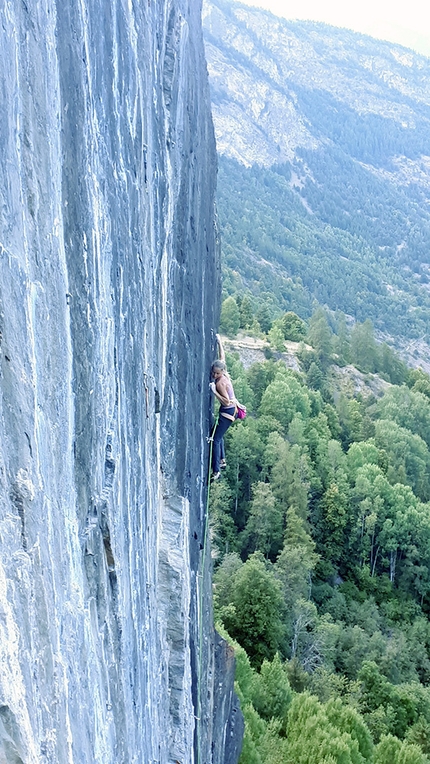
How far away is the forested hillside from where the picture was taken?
17.7 m

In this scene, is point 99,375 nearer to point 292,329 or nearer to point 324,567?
point 324,567

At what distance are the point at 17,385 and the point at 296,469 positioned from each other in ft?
94.5

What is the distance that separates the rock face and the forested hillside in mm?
9141

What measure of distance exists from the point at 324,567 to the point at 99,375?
28.6 metres

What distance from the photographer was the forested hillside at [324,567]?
1772 cm

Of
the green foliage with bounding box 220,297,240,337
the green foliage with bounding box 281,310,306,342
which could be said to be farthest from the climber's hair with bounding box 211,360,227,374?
the green foliage with bounding box 281,310,306,342

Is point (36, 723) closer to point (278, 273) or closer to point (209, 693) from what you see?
point (209, 693)

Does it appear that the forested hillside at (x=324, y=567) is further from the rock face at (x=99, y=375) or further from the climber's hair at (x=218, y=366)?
the climber's hair at (x=218, y=366)

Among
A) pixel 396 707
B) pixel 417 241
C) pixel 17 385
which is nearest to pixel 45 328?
pixel 17 385

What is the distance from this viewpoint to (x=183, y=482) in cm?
875

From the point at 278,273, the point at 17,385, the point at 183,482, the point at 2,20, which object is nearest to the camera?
the point at 2,20

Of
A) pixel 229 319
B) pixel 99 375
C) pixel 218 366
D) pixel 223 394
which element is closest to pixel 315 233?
pixel 229 319

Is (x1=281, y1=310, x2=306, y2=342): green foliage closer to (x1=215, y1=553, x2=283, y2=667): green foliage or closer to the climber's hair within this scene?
(x1=215, y1=553, x2=283, y2=667): green foliage

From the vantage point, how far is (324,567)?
3197cm
